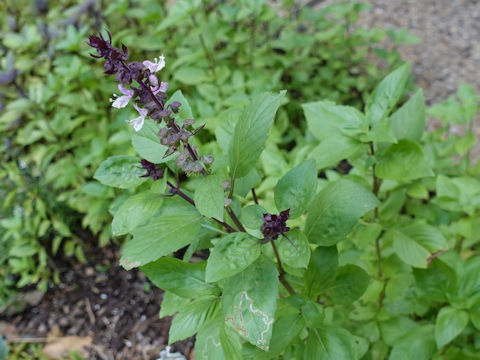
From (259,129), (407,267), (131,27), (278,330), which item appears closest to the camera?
(259,129)

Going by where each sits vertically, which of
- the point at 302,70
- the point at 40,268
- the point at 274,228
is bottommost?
the point at 40,268

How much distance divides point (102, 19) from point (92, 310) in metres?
2.19

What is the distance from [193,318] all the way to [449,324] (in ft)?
3.09

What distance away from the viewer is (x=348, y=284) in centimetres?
136

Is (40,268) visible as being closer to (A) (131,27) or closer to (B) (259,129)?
(A) (131,27)

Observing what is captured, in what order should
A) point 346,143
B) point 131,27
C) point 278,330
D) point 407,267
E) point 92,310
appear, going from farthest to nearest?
point 131,27
point 92,310
point 407,267
point 346,143
point 278,330

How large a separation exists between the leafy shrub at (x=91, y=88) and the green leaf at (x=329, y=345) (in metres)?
1.48

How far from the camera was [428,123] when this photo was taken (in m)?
3.32

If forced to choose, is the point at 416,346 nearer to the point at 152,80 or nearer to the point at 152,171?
the point at 152,171

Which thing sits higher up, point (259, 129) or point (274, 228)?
point (259, 129)

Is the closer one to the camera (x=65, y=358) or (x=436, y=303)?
(x=436, y=303)

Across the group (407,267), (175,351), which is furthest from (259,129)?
(175,351)

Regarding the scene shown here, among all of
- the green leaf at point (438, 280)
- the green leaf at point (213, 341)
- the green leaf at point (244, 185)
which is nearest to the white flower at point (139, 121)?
the green leaf at point (244, 185)

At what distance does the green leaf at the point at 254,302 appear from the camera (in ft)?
3.26
